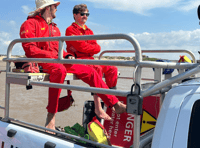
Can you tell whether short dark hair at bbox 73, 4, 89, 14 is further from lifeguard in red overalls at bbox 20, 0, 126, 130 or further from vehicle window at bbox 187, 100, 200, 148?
vehicle window at bbox 187, 100, 200, 148

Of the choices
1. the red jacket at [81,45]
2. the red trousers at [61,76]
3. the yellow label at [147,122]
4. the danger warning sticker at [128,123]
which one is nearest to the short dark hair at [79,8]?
the red jacket at [81,45]

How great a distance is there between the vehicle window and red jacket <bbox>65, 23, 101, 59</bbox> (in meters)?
2.08

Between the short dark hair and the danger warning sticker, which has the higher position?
the short dark hair

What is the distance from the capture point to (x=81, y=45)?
3105mm

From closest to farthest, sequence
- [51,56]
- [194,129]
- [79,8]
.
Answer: [194,129] < [51,56] < [79,8]

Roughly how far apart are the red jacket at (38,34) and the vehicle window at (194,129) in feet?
6.20

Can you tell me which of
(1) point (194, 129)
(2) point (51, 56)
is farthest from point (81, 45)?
(1) point (194, 129)

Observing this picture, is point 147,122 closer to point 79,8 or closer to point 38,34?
point 38,34

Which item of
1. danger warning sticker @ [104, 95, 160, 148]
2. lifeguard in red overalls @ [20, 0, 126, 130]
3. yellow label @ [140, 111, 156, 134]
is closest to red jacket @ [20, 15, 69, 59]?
lifeguard in red overalls @ [20, 0, 126, 130]

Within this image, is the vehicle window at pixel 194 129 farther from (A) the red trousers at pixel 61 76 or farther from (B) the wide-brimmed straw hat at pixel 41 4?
(B) the wide-brimmed straw hat at pixel 41 4

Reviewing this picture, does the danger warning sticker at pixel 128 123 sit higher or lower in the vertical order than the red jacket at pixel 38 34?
lower

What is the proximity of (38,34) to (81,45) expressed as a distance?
1.89 feet

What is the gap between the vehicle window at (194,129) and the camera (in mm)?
1226

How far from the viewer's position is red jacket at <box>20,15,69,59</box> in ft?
8.77
